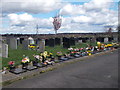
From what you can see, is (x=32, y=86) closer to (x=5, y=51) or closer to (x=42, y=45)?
(x=5, y=51)

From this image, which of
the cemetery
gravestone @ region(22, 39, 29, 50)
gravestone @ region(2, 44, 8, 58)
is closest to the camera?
the cemetery

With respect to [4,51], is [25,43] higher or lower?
higher

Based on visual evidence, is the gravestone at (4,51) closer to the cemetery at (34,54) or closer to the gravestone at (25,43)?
the cemetery at (34,54)

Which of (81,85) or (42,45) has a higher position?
(42,45)

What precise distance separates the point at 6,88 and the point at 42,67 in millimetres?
3426

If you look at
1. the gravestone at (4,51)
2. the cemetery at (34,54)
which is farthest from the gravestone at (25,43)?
the gravestone at (4,51)

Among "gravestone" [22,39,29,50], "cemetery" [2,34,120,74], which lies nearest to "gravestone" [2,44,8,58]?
"cemetery" [2,34,120,74]

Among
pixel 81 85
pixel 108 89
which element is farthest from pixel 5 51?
pixel 108 89

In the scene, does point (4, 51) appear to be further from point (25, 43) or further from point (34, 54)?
point (25, 43)

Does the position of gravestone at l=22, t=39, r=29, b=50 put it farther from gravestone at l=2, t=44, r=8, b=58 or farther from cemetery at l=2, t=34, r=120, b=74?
gravestone at l=2, t=44, r=8, b=58

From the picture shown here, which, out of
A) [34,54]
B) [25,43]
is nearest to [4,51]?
[34,54]

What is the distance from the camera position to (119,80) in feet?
21.7

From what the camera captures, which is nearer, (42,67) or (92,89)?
(92,89)

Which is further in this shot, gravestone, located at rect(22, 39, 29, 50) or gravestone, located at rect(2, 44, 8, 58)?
gravestone, located at rect(22, 39, 29, 50)
